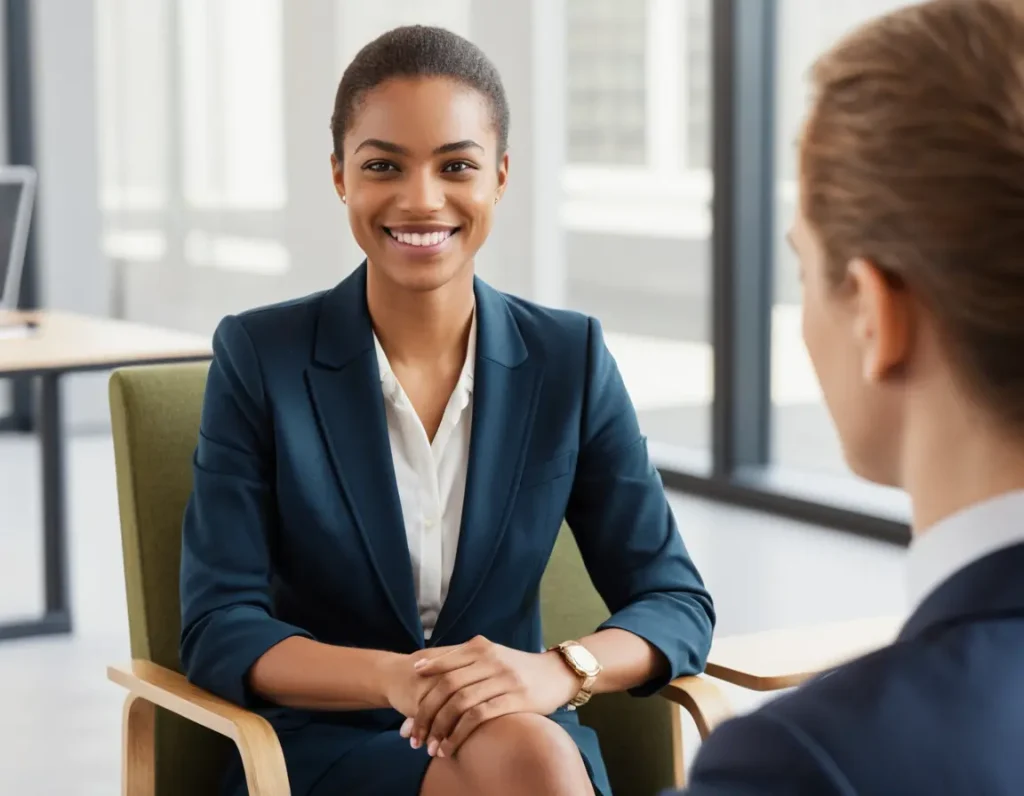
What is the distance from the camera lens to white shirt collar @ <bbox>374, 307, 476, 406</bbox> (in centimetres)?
193

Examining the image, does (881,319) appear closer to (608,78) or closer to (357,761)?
(357,761)

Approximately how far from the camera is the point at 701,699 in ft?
6.00

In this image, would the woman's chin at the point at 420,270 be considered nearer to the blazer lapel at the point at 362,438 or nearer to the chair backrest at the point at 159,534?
the blazer lapel at the point at 362,438

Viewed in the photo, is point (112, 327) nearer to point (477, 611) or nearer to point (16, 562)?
point (16, 562)

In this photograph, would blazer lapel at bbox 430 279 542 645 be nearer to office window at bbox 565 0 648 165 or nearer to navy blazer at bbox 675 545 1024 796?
navy blazer at bbox 675 545 1024 796

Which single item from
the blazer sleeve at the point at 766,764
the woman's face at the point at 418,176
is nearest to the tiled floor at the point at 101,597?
the woman's face at the point at 418,176

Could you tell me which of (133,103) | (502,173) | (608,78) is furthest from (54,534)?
(133,103)

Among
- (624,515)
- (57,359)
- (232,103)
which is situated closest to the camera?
(624,515)

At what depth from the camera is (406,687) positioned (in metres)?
1.69

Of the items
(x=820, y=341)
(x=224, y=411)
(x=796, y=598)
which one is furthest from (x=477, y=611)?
(x=796, y=598)

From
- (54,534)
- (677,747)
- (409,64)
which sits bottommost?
(54,534)

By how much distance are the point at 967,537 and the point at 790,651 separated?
1.21 meters

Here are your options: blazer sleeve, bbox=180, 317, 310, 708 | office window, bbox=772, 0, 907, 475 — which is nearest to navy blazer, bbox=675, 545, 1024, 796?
blazer sleeve, bbox=180, 317, 310, 708

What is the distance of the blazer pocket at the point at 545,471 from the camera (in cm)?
191
